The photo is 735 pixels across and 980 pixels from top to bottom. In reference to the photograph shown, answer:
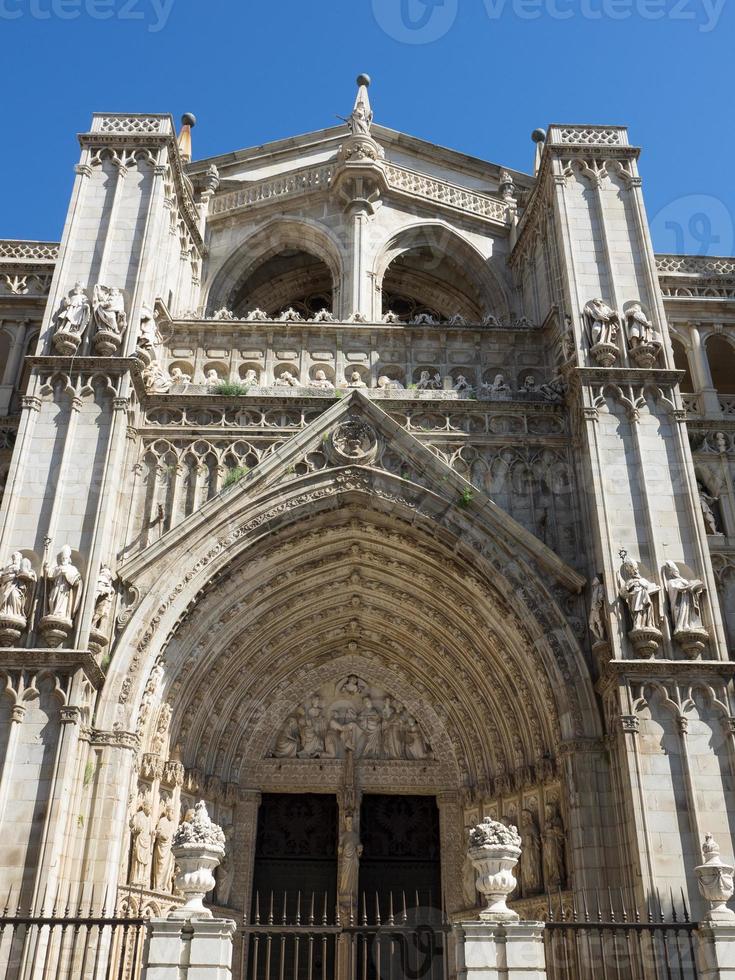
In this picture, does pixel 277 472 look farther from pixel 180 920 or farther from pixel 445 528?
pixel 180 920

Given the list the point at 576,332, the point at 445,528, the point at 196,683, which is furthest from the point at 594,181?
the point at 196,683

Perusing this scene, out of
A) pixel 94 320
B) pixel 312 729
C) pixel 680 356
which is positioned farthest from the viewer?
pixel 680 356

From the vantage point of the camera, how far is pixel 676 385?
17.1m

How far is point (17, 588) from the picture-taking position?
47.6 ft

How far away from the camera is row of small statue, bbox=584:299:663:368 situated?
1728 cm

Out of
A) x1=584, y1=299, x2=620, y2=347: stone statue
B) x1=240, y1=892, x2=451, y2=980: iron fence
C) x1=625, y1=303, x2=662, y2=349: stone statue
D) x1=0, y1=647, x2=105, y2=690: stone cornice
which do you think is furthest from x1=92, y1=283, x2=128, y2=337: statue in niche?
x1=240, y1=892, x2=451, y2=980: iron fence

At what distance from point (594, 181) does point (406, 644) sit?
33.1 feet

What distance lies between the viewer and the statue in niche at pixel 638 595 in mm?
14547

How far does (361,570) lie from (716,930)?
29.2 ft

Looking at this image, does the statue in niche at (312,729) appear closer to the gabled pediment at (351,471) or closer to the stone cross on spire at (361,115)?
the gabled pediment at (351,471)

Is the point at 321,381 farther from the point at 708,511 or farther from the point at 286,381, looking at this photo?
the point at 708,511

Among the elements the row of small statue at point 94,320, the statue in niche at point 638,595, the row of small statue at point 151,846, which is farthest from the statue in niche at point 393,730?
A: the row of small statue at point 94,320

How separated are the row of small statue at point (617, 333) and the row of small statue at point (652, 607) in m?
4.01

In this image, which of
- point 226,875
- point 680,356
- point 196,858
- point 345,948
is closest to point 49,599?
point 196,858
